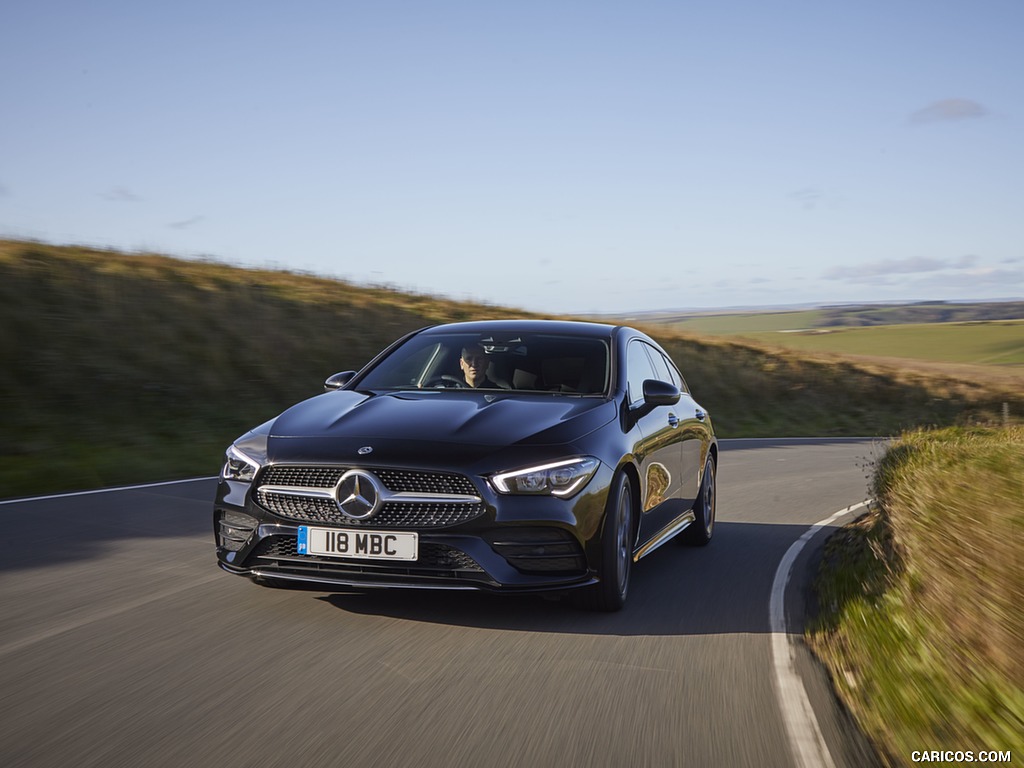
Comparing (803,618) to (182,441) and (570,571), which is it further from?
(182,441)

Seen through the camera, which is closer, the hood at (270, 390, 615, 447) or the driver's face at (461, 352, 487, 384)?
the hood at (270, 390, 615, 447)

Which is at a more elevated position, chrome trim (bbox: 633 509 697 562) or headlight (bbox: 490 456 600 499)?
headlight (bbox: 490 456 600 499)

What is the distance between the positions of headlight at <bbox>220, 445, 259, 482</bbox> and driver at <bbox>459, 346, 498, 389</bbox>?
1.63 m

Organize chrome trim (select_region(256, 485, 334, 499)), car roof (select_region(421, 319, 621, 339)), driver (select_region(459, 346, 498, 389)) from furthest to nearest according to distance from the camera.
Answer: car roof (select_region(421, 319, 621, 339)), driver (select_region(459, 346, 498, 389)), chrome trim (select_region(256, 485, 334, 499))

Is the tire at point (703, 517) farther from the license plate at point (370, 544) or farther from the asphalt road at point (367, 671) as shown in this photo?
the license plate at point (370, 544)

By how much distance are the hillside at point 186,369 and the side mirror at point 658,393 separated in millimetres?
6490

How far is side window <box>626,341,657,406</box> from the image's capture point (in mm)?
7148

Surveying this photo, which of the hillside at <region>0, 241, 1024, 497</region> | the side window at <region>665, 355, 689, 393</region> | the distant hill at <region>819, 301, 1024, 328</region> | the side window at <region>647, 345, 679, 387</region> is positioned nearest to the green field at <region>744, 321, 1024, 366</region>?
the hillside at <region>0, 241, 1024, 497</region>

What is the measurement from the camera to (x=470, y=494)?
5484 mm

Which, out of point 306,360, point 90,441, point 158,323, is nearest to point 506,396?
point 90,441

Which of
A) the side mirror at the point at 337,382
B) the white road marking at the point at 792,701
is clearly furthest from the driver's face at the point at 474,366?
the white road marking at the point at 792,701

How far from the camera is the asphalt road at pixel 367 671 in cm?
387

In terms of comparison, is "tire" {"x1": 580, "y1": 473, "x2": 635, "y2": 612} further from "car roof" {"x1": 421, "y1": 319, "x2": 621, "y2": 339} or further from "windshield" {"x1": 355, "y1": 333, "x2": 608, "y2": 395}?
"car roof" {"x1": 421, "y1": 319, "x2": 621, "y2": 339}

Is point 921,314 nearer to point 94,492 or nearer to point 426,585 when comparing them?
point 94,492
